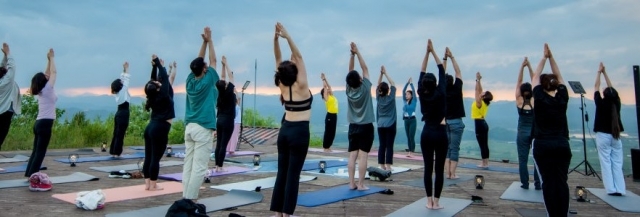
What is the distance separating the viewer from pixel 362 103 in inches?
213

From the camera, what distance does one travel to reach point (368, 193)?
18.0ft

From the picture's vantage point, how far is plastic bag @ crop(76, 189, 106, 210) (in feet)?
13.6

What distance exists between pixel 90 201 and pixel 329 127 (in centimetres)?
806

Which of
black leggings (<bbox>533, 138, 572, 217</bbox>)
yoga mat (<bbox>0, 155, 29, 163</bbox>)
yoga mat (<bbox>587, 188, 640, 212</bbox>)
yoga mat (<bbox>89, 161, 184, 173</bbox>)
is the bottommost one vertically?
yoga mat (<bbox>587, 188, 640, 212</bbox>)

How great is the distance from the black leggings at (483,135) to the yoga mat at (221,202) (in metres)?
5.05

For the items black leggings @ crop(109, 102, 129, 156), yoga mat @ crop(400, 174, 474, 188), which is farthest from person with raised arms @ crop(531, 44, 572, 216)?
black leggings @ crop(109, 102, 129, 156)

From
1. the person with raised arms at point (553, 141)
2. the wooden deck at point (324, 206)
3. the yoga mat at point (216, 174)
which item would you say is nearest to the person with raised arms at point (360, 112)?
the wooden deck at point (324, 206)

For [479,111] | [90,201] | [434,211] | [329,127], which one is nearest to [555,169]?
[434,211]

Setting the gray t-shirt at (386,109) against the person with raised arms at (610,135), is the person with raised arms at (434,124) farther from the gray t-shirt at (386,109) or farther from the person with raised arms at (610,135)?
the person with raised arms at (610,135)

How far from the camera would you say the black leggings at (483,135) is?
27.2 feet

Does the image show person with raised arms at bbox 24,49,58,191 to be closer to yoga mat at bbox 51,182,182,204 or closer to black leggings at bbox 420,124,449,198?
yoga mat at bbox 51,182,182,204

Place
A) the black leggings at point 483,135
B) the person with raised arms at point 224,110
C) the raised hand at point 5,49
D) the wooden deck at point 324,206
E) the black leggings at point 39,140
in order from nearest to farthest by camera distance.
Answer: the wooden deck at point 324,206 < the black leggings at point 39,140 < the raised hand at point 5,49 < the person with raised arms at point 224,110 < the black leggings at point 483,135

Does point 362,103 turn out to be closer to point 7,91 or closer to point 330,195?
point 330,195

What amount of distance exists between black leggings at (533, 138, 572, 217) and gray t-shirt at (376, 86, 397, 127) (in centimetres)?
343
